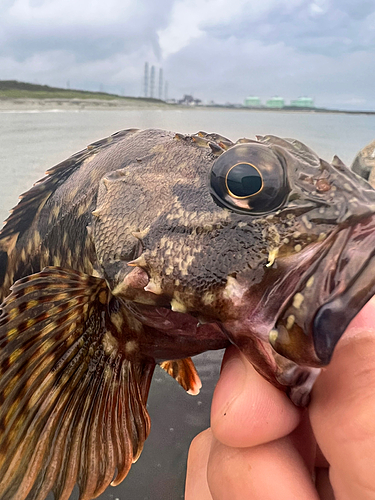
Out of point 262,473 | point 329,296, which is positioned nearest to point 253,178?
point 329,296

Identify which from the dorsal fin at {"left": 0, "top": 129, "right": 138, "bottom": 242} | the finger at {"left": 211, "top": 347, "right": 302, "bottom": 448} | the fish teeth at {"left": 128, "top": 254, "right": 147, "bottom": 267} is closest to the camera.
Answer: the finger at {"left": 211, "top": 347, "right": 302, "bottom": 448}

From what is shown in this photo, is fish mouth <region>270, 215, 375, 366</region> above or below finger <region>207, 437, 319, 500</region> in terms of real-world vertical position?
above

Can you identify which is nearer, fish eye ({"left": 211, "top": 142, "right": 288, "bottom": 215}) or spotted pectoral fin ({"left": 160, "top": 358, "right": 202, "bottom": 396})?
fish eye ({"left": 211, "top": 142, "right": 288, "bottom": 215})

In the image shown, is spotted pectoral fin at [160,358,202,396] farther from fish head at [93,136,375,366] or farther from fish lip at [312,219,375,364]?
fish lip at [312,219,375,364]

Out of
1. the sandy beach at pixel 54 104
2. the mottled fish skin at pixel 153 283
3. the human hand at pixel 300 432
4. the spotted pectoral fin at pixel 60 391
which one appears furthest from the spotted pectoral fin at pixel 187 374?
the sandy beach at pixel 54 104

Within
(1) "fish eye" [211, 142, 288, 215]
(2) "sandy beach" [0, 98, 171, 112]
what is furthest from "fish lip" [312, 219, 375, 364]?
(2) "sandy beach" [0, 98, 171, 112]

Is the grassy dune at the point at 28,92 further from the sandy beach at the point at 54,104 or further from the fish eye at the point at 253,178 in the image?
the fish eye at the point at 253,178

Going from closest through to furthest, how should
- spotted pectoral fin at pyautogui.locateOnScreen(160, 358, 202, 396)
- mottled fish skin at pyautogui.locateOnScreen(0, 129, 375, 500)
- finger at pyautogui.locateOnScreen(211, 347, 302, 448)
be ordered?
mottled fish skin at pyautogui.locateOnScreen(0, 129, 375, 500)
finger at pyautogui.locateOnScreen(211, 347, 302, 448)
spotted pectoral fin at pyautogui.locateOnScreen(160, 358, 202, 396)

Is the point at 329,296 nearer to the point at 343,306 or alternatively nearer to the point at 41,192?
the point at 343,306

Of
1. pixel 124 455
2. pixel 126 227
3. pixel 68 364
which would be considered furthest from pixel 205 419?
pixel 126 227
